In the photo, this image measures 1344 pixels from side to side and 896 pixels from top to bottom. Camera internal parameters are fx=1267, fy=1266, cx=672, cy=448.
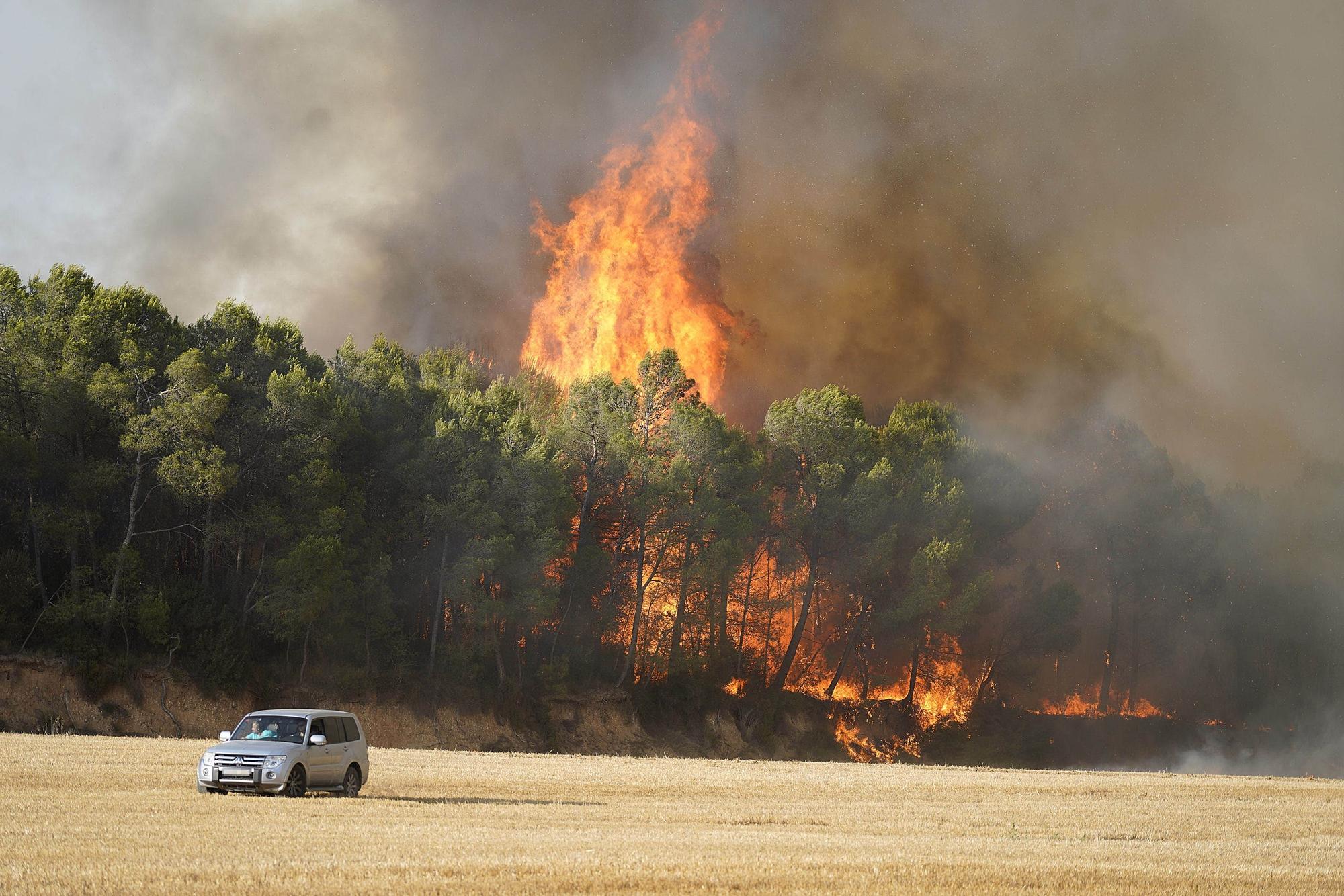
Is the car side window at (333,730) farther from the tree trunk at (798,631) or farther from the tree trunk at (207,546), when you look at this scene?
the tree trunk at (798,631)

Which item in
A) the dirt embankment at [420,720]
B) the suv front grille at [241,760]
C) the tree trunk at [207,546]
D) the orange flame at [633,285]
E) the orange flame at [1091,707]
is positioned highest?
the orange flame at [633,285]

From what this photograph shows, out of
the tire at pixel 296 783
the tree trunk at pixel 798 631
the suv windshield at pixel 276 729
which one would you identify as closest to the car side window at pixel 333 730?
the suv windshield at pixel 276 729

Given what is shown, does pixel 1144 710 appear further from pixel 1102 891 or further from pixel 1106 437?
pixel 1102 891

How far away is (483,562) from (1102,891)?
137 feet

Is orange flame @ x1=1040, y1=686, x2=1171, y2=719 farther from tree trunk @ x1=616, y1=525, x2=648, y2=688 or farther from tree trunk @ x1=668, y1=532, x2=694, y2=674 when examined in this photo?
tree trunk @ x1=616, y1=525, x2=648, y2=688

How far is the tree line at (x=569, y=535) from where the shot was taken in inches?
2000

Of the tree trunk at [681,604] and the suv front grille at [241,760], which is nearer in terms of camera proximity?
the suv front grille at [241,760]

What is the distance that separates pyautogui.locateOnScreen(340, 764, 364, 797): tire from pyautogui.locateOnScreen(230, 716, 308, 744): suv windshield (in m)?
1.71

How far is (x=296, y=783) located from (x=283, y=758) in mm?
722

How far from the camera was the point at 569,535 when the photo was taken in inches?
2581

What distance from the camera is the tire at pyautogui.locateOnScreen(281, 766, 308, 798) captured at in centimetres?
2597

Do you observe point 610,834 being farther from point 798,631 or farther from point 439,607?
point 798,631

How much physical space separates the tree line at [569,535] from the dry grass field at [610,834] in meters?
12.5

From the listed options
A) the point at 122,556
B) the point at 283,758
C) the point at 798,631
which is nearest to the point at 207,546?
the point at 122,556
